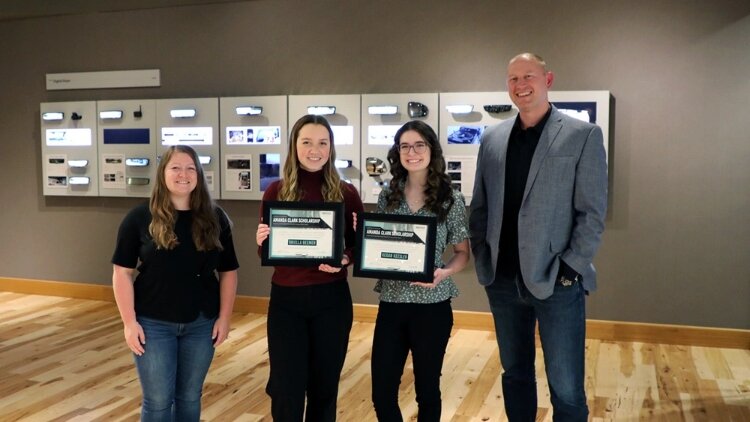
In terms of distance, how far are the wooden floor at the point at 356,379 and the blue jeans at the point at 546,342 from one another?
105 cm

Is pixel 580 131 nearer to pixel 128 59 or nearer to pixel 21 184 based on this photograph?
pixel 128 59

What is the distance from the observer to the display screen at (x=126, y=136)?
6.66m

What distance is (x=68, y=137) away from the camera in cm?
693

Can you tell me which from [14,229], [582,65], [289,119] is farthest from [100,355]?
[582,65]

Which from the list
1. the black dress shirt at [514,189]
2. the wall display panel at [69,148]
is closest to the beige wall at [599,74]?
the wall display panel at [69,148]

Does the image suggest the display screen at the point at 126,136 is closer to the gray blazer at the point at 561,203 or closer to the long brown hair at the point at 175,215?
the long brown hair at the point at 175,215

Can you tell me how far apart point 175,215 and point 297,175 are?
0.51m

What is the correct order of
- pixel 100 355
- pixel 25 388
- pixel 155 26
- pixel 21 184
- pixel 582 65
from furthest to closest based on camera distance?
pixel 21 184 → pixel 155 26 → pixel 582 65 → pixel 100 355 → pixel 25 388

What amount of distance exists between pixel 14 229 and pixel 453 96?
5068mm

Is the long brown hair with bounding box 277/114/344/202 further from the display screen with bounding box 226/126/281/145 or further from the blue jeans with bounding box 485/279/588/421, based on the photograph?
the display screen with bounding box 226/126/281/145

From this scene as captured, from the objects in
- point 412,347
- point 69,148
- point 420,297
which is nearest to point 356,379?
point 412,347

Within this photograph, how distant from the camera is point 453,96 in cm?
571

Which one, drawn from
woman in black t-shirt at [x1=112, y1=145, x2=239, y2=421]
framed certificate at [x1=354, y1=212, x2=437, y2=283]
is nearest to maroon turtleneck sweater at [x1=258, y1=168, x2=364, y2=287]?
framed certificate at [x1=354, y1=212, x2=437, y2=283]

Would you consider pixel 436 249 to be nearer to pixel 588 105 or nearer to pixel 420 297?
pixel 420 297
